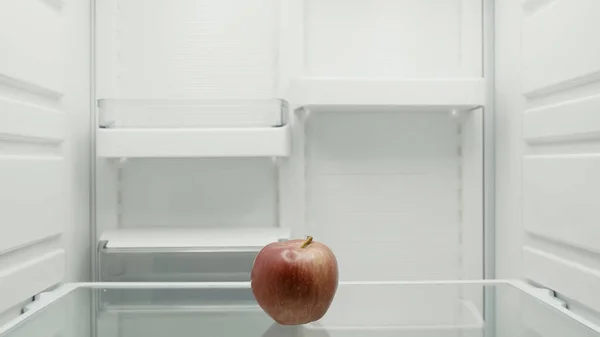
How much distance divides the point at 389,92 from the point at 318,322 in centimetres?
52

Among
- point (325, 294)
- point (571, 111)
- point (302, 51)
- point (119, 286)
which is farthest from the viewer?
point (302, 51)

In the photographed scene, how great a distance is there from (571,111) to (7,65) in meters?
0.91

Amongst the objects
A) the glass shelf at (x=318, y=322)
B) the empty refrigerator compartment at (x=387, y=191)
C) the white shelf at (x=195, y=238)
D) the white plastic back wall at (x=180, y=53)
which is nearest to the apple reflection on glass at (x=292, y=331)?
the glass shelf at (x=318, y=322)

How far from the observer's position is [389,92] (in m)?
1.24

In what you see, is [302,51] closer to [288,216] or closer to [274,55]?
[274,55]

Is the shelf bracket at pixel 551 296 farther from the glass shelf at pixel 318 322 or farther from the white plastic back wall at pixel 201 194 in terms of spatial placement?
the white plastic back wall at pixel 201 194

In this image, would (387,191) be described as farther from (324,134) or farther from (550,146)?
(550,146)

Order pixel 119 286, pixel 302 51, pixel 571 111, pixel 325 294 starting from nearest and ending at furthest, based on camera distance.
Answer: pixel 325 294
pixel 571 111
pixel 119 286
pixel 302 51

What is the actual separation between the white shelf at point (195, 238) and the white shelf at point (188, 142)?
0.18 meters

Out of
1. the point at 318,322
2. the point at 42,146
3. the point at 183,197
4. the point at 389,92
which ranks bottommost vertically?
the point at 318,322

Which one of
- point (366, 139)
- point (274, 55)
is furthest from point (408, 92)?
point (274, 55)

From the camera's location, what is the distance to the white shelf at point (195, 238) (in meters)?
1.25

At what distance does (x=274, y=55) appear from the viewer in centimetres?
136

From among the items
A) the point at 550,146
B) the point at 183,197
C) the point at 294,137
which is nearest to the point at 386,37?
the point at 294,137
